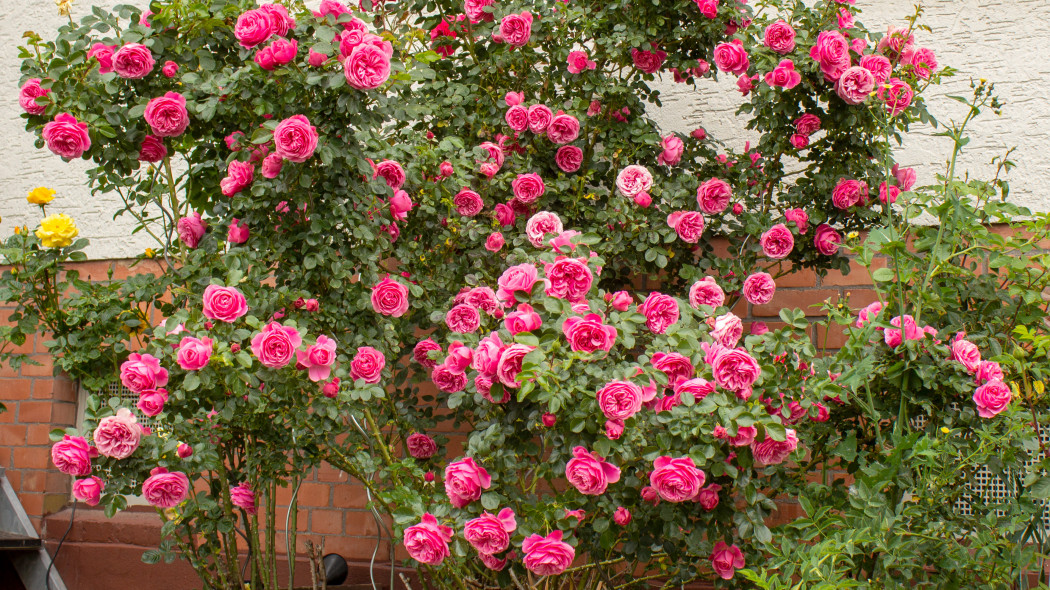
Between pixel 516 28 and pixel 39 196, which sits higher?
pixel 516 28

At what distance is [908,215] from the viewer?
177 cm

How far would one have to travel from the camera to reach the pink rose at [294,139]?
183 centimetres

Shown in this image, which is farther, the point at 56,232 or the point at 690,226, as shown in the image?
the point at 56,232

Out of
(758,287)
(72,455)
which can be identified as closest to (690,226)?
(758,287)

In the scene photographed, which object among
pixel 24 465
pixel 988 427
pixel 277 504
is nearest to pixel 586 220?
pixel 988 427

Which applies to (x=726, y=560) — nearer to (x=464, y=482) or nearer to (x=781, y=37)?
(x=464, y=482)

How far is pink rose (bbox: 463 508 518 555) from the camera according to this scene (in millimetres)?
1673

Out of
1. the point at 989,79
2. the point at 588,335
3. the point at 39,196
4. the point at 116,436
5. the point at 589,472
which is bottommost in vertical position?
the point at 116,436

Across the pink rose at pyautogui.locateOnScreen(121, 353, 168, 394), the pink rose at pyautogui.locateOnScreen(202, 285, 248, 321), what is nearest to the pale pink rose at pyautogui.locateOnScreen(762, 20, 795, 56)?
the pink rose at pyautogui.locateOnScreen(202, 285, 248, 321)

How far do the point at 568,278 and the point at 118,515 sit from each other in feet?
8.60

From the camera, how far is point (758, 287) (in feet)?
7.32

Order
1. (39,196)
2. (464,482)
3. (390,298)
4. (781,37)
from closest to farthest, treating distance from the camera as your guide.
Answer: (464,482) < (390,298) < (781,37) < (39,196)

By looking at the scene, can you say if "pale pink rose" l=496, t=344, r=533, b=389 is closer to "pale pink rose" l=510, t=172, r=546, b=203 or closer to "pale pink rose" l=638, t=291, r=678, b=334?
"pale pink rose" l=638, t=291, r=678, b=334

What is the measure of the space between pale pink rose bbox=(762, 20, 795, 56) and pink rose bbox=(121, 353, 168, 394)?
5.84 ft
